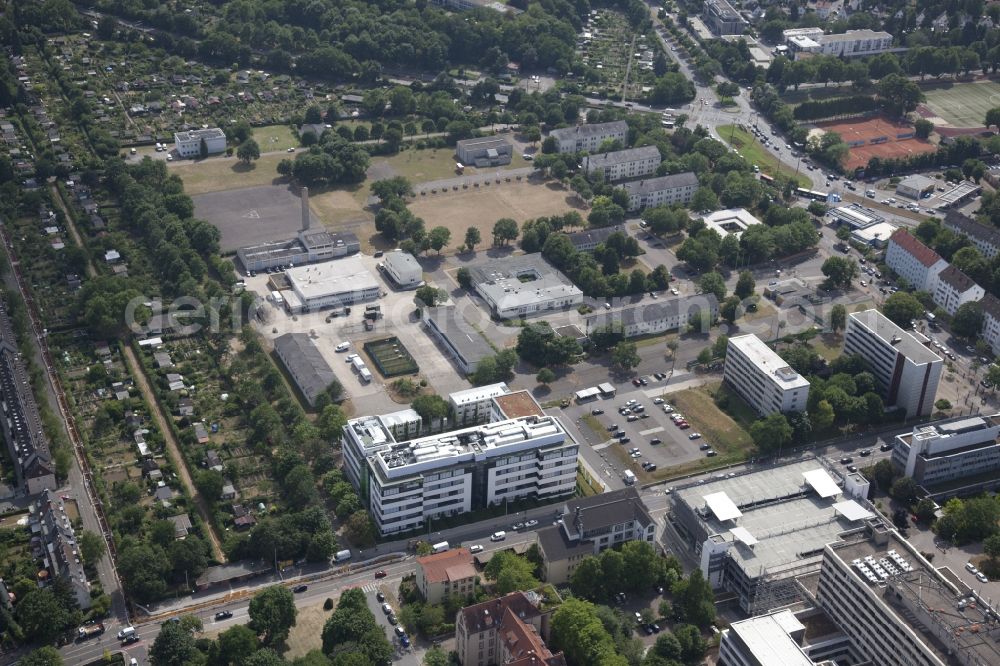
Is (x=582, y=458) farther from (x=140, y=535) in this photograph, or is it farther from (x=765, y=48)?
(x=765, y=48)

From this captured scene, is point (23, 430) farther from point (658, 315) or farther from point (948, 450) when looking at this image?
point (948, 450)

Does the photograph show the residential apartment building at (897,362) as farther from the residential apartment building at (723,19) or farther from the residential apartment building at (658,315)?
the residential apartment building at (723,19)

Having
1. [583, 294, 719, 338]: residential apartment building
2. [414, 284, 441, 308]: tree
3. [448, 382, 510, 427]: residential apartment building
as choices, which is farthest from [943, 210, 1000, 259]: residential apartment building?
[448, 382, 510, 427]: residential apartment building

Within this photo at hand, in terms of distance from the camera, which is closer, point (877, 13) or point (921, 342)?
point (921, 342)

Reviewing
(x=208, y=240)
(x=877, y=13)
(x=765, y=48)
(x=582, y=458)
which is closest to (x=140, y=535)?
(x=582, y=458)

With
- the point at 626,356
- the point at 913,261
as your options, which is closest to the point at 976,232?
the point at 913,261

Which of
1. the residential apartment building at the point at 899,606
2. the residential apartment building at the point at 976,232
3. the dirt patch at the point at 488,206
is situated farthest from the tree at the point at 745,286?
the residential apartment building at the point at 899,606
